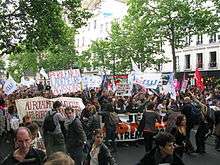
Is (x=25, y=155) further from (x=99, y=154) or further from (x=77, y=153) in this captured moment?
(x=77, y=153)

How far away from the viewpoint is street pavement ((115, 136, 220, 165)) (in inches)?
555

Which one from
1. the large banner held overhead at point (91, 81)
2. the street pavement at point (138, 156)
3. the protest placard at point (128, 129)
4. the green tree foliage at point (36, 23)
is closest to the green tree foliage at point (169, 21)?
the large banner held overhead at point (91, 81)

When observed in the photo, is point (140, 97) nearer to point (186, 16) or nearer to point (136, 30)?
point (186, 16)

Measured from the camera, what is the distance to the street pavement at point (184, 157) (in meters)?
14.1

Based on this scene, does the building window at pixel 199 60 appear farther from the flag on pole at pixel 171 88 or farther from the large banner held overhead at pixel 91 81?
the flag on pole at pixel 171 88

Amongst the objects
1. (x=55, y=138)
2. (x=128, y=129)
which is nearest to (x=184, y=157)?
(x=128, y=129)

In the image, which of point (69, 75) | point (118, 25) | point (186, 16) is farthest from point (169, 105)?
point (118, 25)

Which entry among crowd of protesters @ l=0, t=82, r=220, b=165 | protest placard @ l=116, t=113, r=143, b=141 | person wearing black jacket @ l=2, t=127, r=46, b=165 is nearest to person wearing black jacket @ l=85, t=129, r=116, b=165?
crowd of protesters @ l=0, t=82, r=220, b=165

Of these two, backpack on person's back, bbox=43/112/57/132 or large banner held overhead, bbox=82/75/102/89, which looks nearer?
backpack on person's back, bbox=43/112/57/132

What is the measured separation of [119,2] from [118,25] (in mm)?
25079

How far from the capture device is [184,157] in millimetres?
14898

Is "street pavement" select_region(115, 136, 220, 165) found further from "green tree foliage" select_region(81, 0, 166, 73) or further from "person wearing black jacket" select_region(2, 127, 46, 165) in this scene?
"green tree foliage" select_region(81, 0, 166, 73)

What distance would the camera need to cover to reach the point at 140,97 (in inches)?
848

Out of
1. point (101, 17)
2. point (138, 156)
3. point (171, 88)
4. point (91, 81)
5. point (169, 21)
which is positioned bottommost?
point (138, 156)
